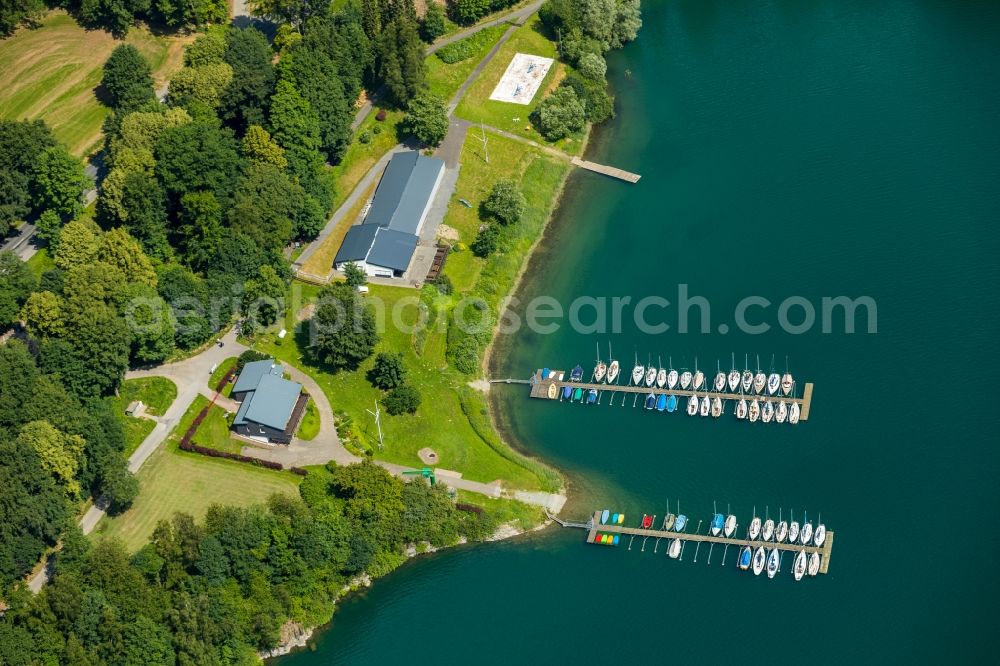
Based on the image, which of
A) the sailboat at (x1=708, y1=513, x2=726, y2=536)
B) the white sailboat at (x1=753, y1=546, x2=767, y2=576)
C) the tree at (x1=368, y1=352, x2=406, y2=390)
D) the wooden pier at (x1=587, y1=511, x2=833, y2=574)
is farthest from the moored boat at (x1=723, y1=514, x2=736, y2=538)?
the tree at (x1=368, y1=352, x2=406, y2=390)

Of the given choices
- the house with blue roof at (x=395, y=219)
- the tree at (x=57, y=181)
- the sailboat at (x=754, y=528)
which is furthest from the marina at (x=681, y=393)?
the tree at (x=57, y=181)

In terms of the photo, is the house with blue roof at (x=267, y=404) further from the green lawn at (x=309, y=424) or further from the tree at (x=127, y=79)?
the tree at (x=127, y=79)

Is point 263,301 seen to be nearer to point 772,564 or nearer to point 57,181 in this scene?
point 57,181

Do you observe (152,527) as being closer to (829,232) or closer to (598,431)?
(598,431)

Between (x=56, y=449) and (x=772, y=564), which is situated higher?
(x=56, y=449)

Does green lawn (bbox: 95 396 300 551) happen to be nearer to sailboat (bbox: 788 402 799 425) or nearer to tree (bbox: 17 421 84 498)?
tree (bbox: 17 421 84 498)

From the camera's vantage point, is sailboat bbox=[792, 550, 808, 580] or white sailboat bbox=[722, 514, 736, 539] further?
white sailboat bbox=[722, 514, 736, 539]

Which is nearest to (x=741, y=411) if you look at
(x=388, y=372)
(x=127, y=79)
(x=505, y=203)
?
(x=388, y=372)

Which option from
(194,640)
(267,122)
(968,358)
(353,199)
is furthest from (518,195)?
(194,640)
